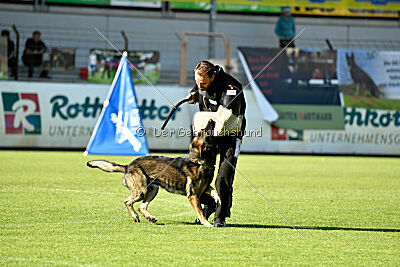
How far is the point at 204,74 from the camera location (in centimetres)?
820

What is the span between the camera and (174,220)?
8.91m

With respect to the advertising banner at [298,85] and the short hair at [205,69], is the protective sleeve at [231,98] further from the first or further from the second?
the advertising banner at [298,85]

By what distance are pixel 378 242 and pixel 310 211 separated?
2.65 metres

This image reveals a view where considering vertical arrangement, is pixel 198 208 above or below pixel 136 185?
below

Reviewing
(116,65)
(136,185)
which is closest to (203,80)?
(136,185)

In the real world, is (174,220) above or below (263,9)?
below

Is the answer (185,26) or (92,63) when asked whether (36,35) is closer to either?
(92,63)

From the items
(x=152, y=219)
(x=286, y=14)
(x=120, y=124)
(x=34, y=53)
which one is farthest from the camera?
(x=286, y=14)

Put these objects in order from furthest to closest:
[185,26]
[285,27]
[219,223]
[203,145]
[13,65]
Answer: [185,26] → [285,27] → [13,65] → [219,223] → [203,145]

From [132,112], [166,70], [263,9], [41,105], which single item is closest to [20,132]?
[41,105]

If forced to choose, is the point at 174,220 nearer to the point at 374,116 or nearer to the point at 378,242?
the point at 378,242

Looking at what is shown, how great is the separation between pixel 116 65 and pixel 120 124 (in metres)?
7.04

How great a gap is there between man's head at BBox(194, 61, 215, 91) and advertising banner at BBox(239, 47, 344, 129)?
14.3 meters

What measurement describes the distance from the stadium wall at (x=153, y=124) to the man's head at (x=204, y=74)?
42.9 feet
